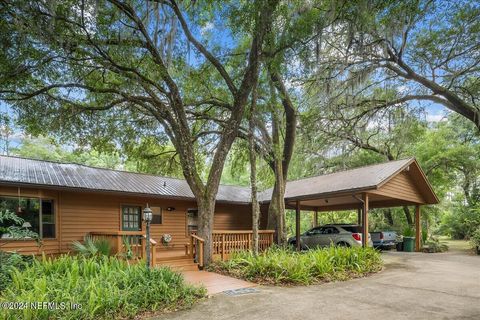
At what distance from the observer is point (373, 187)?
10.8 metres

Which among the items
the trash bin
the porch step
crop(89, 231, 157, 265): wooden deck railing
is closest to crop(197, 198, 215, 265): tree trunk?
the porch step

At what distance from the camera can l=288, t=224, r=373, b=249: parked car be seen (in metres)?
12.2

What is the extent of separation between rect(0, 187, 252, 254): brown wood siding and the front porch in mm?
744

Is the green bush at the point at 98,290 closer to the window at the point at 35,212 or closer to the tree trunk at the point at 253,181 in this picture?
the tree trunk at the point at 253,181

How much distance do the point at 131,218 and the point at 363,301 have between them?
9.39m

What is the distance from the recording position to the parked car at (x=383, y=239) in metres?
14.8

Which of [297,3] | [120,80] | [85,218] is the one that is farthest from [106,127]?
[297,3]

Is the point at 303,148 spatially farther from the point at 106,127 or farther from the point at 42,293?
the point at 42,293

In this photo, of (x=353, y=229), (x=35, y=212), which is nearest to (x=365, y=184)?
(x=353, y=229)

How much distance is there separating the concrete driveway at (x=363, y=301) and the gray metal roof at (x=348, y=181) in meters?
3.77

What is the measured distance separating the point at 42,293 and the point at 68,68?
21.3ft

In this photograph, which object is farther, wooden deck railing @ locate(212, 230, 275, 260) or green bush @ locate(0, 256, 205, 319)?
wooden deck railing @ locate(212, 230, 275, 260)

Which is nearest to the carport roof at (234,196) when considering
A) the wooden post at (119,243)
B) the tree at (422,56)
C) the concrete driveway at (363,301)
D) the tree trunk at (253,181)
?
the wooden post at (119,243)

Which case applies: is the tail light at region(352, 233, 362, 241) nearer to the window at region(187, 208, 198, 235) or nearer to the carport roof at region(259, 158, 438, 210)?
the carport roof at region(259, 158, 438, 210)
